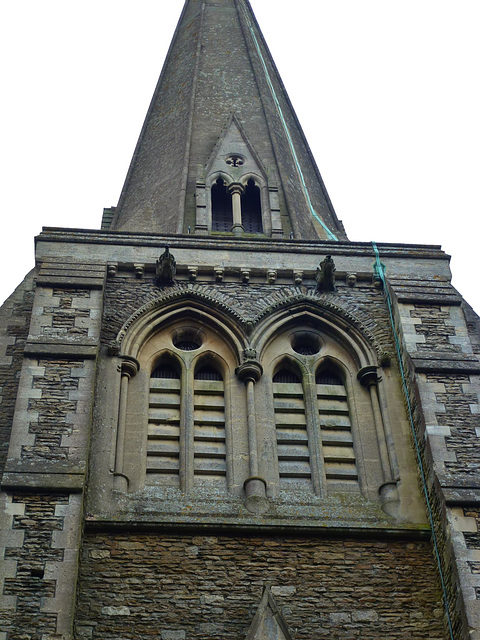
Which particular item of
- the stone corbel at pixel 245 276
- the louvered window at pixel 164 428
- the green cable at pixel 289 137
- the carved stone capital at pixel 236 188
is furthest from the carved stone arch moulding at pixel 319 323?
the carved stone capital at pixel 236 188

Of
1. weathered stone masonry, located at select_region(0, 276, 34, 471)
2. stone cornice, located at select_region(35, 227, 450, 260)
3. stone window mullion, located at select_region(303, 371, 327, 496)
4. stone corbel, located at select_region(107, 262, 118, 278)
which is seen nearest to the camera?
stone window mullion, located at select_region(303, 371, 327, 496)

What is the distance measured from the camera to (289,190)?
23266 mm

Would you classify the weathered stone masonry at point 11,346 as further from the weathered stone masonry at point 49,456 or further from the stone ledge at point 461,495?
the stone ledge at point 461,495

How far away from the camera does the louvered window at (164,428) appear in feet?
49.0

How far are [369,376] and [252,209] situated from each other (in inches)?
281

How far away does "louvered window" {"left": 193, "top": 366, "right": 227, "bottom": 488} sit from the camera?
1498 centimetres

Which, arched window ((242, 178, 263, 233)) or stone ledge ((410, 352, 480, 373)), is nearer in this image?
stone ledge ((410, 352, 480, 373))

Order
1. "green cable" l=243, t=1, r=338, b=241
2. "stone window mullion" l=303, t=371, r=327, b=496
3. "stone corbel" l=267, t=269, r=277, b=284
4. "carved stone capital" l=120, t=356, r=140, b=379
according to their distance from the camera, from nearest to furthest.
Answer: "stone window mullion" l=303, t=371, r=327, b=496 < "carved stone capital" l=120, t=356, r=140, b=379 < "stone corbel" l=267, t=269, r=277, b=284 < "green cable" l=243, t=1, r=338, b=241

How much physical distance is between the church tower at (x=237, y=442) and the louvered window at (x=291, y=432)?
27 millimetres

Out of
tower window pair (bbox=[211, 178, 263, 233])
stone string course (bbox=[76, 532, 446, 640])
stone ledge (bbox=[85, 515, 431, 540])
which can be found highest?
tower window pair (bbox=[211, 178, 263, 233])

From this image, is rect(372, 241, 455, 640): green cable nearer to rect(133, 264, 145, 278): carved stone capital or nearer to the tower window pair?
rect(133, 264, 145, 278): carved stone capital

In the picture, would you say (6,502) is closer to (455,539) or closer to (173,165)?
(455,539)

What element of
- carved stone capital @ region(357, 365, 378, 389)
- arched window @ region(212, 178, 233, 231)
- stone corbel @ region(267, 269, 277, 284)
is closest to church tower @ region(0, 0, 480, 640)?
carved stone capital @ region(357, 365, 378, 389)

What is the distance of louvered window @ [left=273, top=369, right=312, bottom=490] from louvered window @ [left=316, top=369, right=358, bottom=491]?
0.25 meters
